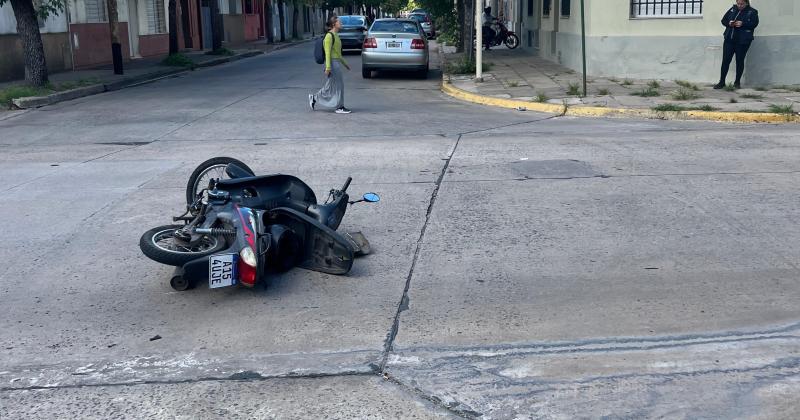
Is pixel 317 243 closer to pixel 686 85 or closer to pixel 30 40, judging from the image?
pixel 686 85

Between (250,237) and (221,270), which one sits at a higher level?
(250,237)

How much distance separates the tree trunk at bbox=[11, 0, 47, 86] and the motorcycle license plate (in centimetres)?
1561

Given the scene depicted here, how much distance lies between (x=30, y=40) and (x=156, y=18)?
641 inches

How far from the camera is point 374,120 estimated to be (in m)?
14.3

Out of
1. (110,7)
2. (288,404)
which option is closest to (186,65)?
(110,7)

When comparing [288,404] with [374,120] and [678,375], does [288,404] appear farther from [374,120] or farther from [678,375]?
[374,120]

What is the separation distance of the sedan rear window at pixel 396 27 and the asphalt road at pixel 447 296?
10995 millimetres

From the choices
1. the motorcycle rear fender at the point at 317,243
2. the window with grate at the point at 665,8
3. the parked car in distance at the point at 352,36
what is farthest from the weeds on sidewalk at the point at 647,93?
the parked car in distance at the point at 352,36

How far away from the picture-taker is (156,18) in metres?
34.8

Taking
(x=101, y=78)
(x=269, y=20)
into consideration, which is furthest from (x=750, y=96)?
(x=269, y=20)

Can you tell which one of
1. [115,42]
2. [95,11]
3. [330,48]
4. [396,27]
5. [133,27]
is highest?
[95,11]

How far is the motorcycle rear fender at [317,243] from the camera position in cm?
610

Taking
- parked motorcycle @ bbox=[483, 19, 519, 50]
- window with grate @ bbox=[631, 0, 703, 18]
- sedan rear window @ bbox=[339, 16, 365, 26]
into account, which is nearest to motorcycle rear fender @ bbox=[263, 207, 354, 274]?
window with grate @ bbox=[631, 0, 703, 18]

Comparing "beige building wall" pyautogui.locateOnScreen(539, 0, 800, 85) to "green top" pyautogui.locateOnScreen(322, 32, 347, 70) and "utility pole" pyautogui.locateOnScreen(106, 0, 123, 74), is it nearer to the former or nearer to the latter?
"green top" pyautogui.locateOnScreen(322, 32, 347, 70)
